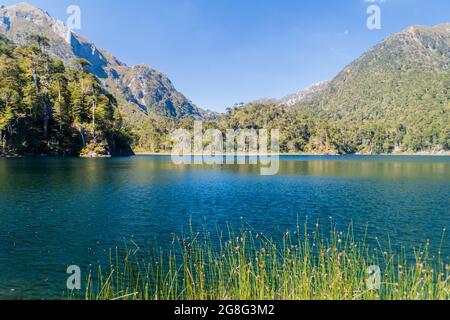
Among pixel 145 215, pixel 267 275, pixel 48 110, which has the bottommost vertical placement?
pixel 145 215

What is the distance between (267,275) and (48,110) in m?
118

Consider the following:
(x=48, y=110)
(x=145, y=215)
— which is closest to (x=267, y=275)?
(x=145, y=215)

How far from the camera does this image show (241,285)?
9.05m

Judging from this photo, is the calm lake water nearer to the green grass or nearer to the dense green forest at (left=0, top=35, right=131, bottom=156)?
the green grass

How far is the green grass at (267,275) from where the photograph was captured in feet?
28.7

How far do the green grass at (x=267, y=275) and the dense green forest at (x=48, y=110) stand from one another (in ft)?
311

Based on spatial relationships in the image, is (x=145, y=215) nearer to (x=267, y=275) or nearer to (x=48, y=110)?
(x=267, y=275)

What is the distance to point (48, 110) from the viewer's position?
109062 mm

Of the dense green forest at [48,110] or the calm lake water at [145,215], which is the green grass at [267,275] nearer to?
the calm lake water at [145,215]
